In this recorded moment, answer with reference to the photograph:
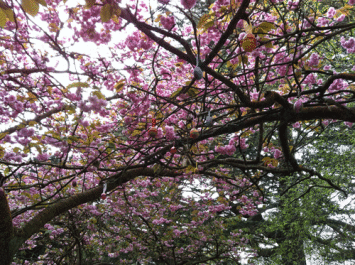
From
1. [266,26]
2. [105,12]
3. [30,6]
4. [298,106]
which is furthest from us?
[298,106]

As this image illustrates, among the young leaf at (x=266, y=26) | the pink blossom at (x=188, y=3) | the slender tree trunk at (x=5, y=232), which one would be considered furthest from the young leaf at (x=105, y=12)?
the slender tree trunk at (x=5, y=232)

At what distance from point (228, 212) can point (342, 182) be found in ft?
12.6

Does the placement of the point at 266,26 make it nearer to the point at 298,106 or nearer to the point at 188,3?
the point at 188,3

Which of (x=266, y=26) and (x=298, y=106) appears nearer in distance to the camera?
(x=266, y=26)

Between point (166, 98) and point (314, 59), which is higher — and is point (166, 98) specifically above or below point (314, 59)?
below

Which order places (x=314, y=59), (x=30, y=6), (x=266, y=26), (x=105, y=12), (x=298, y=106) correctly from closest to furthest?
(x=30, y=6) → (x=105, y=12) → (x=266, y=26) → (x=298, y=106) → (x=314, y=59)

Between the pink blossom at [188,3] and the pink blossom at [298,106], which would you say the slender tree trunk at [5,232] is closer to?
the pink blossom at [188,3]

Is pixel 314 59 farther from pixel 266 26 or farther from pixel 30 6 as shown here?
pixel 30 6

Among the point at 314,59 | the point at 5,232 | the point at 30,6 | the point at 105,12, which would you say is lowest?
the point at 5,232

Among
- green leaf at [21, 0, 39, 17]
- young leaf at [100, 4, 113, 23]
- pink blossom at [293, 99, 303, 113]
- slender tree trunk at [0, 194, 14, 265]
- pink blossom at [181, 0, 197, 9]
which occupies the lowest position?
slender tree trunk at [0, 194, 14, 265]

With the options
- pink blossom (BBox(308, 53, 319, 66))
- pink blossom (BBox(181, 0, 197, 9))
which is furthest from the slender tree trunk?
pink blossom (BBox(308, 53, 319, 66))

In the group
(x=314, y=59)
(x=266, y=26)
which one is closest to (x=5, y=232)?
(x=266, y=26)

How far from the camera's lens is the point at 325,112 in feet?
6.64

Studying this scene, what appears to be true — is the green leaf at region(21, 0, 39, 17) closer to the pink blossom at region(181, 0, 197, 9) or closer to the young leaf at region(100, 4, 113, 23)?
the young leaf at region(100, 4, 113, 23)
